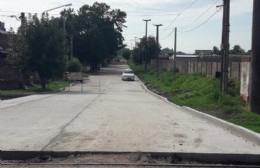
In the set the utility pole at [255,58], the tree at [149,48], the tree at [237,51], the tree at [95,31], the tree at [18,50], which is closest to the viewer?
the utility pole at [255,58]

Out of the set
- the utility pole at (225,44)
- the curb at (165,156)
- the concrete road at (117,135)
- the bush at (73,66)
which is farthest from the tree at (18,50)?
the curb at (165,156)

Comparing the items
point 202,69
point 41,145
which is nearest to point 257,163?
point 41,145

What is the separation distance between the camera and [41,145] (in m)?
11.8

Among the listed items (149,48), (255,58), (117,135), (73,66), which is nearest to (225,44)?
(255,58)

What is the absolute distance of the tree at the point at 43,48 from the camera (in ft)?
147

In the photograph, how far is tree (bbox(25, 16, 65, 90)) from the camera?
44.7 m

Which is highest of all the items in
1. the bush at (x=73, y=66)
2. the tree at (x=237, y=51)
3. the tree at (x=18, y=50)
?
the tree at (x=18, y=50)

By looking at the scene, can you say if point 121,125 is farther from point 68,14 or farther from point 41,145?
point 68,14

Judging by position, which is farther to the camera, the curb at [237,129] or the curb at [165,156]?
the curb at [237,129]

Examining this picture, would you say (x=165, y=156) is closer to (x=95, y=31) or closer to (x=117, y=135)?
(x=117, y=135)

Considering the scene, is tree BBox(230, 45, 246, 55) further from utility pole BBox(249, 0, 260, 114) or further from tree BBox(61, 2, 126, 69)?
utility pole BBox(249, 0, 260, 114)

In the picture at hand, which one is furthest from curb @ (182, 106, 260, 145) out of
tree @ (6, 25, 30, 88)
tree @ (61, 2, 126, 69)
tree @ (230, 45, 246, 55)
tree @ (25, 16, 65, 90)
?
tree @ (230, 45, 246, 55)

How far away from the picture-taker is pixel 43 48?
44781 mm

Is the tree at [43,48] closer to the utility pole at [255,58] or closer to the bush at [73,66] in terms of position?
the utility pole at [255,58]
